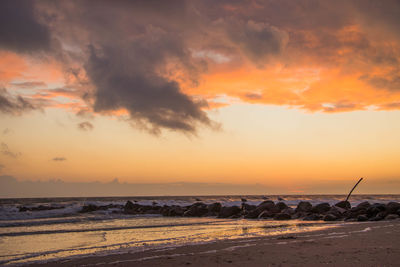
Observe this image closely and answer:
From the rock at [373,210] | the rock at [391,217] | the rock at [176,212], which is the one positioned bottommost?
the rock at [176,212]

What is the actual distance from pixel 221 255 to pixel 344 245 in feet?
13.5

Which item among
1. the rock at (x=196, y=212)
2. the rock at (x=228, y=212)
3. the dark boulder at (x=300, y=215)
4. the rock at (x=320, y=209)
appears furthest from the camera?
the rock at (x=196, y=212)

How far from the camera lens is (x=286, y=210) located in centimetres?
3059

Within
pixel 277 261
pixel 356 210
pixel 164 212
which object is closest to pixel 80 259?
pixel 277 261

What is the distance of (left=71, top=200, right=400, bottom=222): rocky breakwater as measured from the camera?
25.2 metres

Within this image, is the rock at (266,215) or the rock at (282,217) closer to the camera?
the rock at (282,217)

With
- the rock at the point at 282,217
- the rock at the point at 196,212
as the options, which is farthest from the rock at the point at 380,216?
the rock at the point at 196,212

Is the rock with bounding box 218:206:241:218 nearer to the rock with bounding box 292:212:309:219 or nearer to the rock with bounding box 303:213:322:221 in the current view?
the rock with bounding box 292:212:309:219

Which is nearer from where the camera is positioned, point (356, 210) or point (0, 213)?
point (356, 210)

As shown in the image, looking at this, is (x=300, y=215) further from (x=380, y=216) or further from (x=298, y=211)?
(x=380, y=216)

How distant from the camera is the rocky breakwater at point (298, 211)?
2521cm

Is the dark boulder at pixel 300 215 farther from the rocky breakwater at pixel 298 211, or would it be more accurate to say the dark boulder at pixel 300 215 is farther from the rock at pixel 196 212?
the rock at pixel 196 212

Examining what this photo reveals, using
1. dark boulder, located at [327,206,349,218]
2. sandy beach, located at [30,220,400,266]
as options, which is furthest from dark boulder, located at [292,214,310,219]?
sandy beach, located at [30,220,400,266]

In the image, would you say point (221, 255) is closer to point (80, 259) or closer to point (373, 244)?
point (80, 259)
